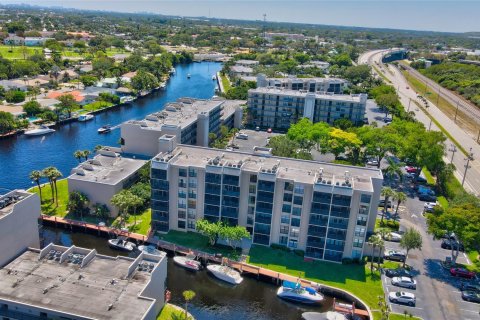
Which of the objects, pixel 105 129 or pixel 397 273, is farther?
pixel 105 129

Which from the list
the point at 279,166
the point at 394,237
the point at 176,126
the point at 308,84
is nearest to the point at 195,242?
the point at 279,166

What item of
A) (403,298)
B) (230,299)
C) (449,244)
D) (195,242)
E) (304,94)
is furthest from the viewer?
(304,94)

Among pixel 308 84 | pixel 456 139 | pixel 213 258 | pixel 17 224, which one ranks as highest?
pixel 308 84

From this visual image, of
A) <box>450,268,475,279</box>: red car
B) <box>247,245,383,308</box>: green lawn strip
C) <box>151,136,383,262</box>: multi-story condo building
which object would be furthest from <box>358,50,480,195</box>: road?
<box>247,245,383,308</box>: green lawn strip

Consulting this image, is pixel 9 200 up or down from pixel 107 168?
up

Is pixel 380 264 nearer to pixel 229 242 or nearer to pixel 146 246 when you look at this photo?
pixel 229 242

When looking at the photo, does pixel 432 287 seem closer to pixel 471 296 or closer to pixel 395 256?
pixel 471 296

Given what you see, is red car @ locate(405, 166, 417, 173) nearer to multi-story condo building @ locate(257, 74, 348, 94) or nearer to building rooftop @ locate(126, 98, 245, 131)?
building rooftop @ locate(126, 98, 245, 131)
